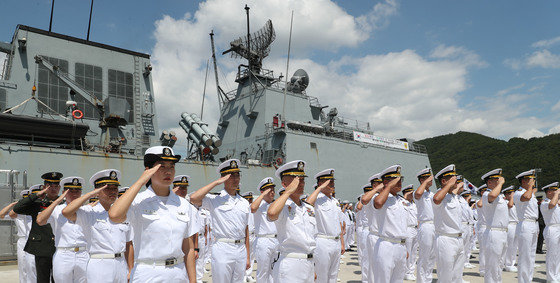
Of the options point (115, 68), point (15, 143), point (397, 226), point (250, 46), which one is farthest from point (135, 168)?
point (250, 46)

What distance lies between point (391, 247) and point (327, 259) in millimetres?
910

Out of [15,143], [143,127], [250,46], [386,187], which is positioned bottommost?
[386,187]

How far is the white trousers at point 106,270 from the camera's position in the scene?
3.90 m

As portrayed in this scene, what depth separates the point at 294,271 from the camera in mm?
3793

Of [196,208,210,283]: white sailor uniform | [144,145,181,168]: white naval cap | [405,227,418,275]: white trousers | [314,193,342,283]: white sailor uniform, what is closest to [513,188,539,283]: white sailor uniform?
[405,227,418,275]: white trousers

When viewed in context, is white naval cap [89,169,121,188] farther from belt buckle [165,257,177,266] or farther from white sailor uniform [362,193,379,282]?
white sailor uniform [362,193,379,282]

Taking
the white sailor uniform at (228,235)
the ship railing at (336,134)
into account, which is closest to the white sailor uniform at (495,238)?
the white sailor uniform at (228,235)

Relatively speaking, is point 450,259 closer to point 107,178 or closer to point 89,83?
point 107,178

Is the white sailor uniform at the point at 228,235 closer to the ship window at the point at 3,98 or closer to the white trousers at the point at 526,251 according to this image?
the white trousers at the point at 526,251

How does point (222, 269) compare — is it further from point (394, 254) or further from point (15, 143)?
point (15, 143)

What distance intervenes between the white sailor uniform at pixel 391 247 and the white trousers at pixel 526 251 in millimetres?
3487

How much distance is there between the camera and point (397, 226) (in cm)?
495

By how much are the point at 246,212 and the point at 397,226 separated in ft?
7.00

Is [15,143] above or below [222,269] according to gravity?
above
